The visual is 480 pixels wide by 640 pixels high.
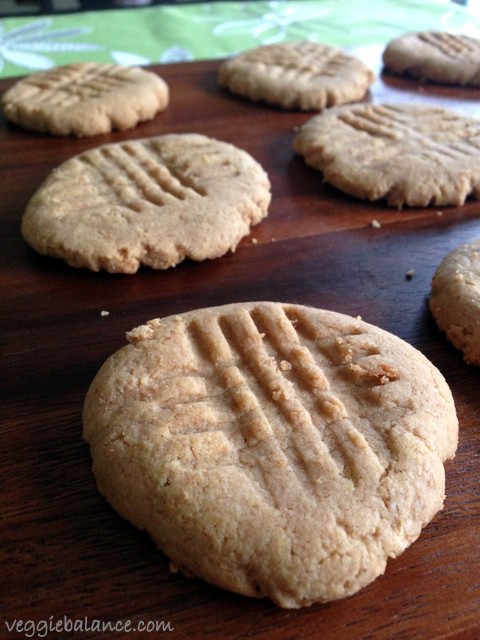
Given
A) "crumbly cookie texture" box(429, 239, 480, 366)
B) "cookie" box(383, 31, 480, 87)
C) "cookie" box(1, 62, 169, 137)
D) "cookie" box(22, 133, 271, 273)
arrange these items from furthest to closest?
"cookie" box(383, 31, 480, 87), "cookie" box(1, 62, 169, 137), "cookie" box(22, 133, 271, 273), "crumbly cookie texture" box(429, 239, 480, 366)

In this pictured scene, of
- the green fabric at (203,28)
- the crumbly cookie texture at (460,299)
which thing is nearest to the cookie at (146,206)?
the crumbly cookie texture at (460,299)

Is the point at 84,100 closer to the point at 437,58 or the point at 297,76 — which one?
the point at 297,76

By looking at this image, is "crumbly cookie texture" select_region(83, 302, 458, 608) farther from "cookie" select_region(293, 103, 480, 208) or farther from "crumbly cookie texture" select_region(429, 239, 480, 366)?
"cookie" select_region(293, 103, 480, 208)

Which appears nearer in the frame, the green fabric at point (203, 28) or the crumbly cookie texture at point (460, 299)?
the crumbly cookie texture at point (460, 299)

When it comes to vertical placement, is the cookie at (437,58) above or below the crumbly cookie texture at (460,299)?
above

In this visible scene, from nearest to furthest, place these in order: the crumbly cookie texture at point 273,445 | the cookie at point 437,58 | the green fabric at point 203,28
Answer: the crumbly cookie texture at point 273,445 → the cookie at point 437,58 → the green fabric at point 203,28

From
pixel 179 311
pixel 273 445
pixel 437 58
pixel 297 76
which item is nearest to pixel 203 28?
pixel 297 76

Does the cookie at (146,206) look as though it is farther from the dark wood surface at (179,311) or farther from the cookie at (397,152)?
the cookie at (397,152)

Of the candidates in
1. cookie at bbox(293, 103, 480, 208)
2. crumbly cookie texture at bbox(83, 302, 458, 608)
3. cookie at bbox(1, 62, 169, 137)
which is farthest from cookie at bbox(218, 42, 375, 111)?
crumbly cookie texture at bbox(83, 302, 458, 608)
